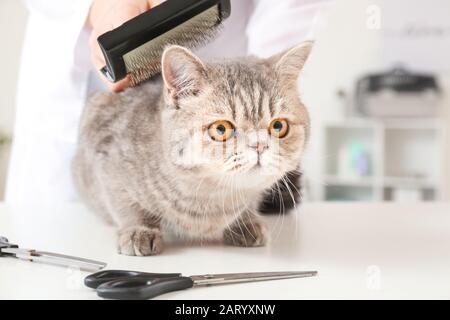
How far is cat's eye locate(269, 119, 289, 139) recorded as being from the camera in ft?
2.43

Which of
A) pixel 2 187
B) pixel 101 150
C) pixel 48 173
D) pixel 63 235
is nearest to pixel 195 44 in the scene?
pixel 101 150

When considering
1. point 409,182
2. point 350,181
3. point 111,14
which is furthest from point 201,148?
point 409,182

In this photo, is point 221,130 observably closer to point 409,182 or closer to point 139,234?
point 139,234

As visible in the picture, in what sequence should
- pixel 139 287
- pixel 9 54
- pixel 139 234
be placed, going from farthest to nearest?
pixel 9 54, pixel 139 234, pixel 139 287

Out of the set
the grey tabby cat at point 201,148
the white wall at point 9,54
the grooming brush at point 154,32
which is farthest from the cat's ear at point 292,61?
the white wall at point 9,54

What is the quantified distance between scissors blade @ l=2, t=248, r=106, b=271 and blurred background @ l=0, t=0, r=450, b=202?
2275 mm

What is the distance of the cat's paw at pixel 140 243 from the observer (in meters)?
0.76

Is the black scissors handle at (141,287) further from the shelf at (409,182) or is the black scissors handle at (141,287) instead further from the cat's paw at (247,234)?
the shelf at (409,182)

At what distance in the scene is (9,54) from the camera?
2.15m

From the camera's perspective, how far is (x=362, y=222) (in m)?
0.99

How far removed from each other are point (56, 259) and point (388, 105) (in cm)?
261

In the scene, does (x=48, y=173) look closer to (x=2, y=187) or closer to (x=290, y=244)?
(x=290, y=244)

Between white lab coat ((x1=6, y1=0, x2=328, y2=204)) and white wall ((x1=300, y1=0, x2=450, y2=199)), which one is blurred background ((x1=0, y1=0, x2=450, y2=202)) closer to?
white wall ((x1=300, y1=0, x2=450, y2=199))

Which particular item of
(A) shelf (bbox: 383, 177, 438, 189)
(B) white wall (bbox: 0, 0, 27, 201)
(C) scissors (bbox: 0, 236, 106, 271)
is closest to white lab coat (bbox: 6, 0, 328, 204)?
(C) scissors (bbox: 0, 236, 106, 271)
